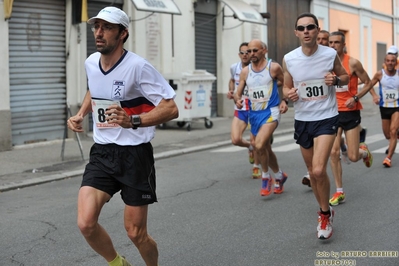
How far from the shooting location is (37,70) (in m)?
16.4

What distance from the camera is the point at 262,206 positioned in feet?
28.7

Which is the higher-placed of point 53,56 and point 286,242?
point 53,56

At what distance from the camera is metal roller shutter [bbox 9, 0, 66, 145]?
15.8 metres

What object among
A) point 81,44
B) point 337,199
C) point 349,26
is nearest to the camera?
point 337,199

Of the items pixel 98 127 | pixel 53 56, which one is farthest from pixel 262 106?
pixel 53 56

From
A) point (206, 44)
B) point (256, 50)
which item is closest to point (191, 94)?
point (206, 44)

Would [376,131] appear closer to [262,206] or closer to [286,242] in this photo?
[262,206]

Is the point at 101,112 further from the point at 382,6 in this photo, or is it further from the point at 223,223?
the point at 382,6

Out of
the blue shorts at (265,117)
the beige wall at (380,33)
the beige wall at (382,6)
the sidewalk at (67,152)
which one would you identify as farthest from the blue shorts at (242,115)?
the beige wall at (382,6)

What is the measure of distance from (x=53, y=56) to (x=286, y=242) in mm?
11208

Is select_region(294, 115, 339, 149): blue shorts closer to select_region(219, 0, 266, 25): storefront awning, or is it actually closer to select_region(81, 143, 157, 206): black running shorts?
select_region(81, 143, 157, 206): black running shorts

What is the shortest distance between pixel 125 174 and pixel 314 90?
284 cm

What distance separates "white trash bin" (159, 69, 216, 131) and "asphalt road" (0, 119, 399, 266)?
748 centimetres

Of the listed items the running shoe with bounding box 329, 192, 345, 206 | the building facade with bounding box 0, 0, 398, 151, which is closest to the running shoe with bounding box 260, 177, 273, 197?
the running shoe with bounding box 329, 192, 345, 206
